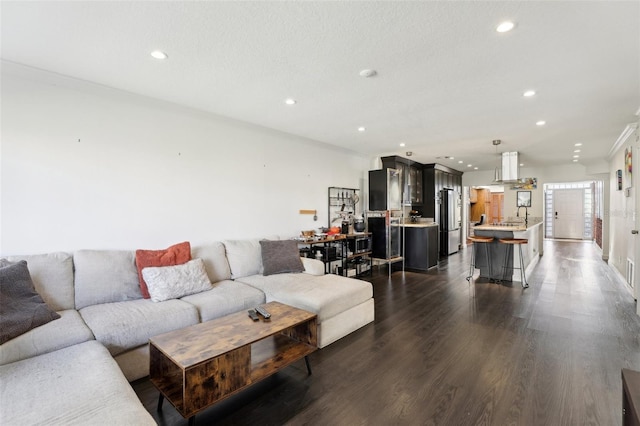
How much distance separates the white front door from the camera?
35.6ft

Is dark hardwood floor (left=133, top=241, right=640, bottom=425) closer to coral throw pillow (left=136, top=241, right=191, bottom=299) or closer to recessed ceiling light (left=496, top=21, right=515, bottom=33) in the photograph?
coral throw pillow (left=136, top=241, right=191, bottom=299)

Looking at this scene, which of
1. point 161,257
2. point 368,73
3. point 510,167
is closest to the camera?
point 368,73

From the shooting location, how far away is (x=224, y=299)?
271 centimetres

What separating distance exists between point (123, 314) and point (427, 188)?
689cm

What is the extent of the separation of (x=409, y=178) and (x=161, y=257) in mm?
5564

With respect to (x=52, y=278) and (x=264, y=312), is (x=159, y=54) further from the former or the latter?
(x=264, y=312)

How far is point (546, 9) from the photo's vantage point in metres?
1.69

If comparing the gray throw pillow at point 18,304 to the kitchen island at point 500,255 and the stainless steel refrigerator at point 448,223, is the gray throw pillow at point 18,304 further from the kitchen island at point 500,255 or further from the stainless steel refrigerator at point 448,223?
the stainless steel refrigerator at point 448,223

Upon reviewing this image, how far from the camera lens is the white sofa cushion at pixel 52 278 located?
2.30 meters

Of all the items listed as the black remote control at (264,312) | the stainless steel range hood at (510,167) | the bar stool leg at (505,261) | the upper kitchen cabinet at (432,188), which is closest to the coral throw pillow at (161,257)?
the black remote control at (264,312)

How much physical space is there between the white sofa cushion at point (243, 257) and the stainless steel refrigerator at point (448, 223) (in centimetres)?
573

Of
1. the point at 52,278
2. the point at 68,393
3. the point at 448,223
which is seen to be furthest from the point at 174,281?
the point at 448,223

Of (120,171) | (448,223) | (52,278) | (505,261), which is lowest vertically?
(505,261)

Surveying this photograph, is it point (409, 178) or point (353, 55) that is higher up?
point (353, 55)
